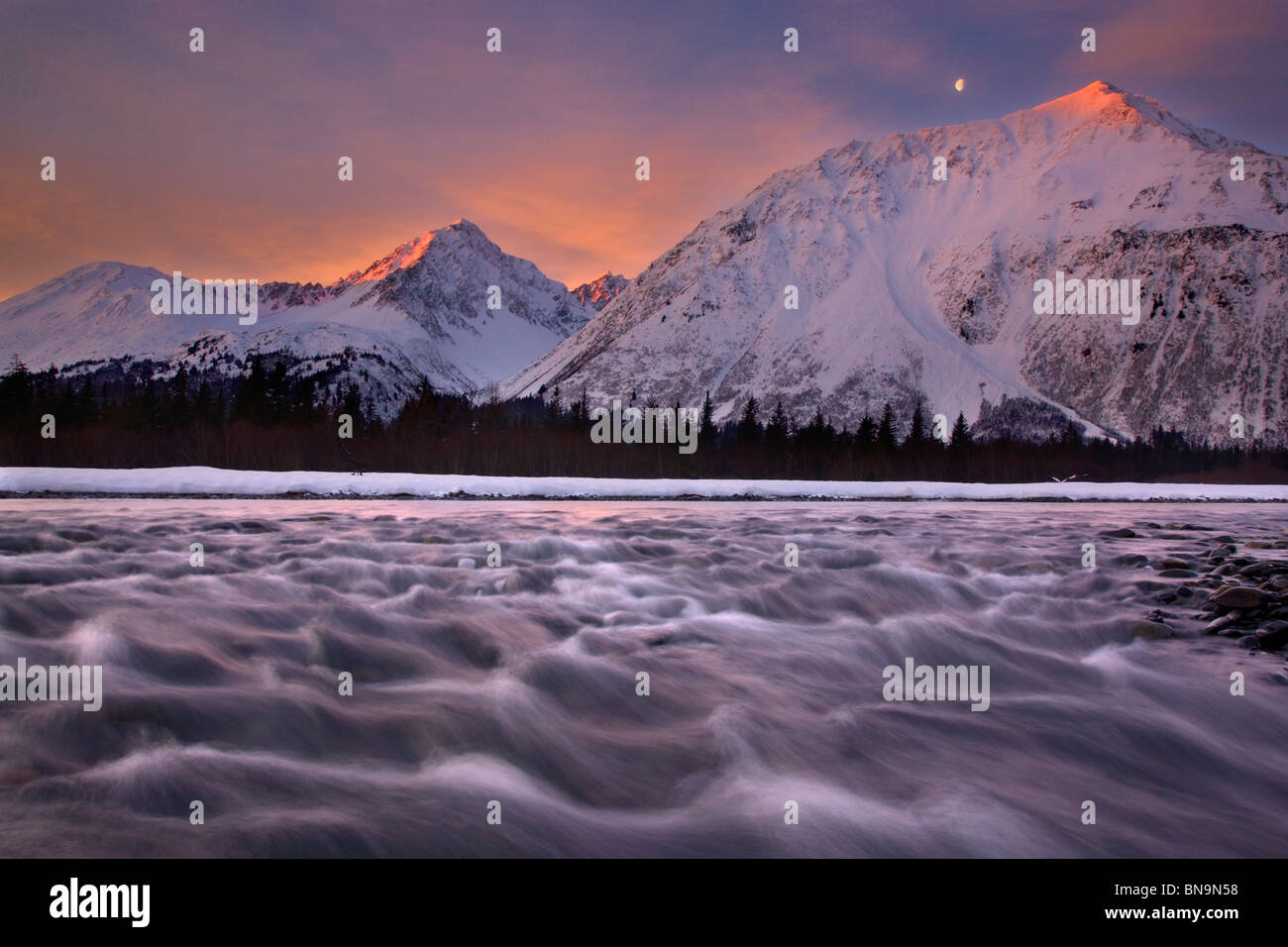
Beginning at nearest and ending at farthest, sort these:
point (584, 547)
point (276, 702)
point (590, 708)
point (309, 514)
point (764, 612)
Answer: point (276, 702), point (590, 708), point (764, 612), point (584, 547), point (309, 514)

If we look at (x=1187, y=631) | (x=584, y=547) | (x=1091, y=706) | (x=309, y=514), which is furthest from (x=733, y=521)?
(x=1091, y=706)

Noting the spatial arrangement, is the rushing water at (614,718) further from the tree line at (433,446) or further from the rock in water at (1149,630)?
the tree line at (433,446)

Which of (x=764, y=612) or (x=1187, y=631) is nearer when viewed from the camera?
(x=1187, y=631)

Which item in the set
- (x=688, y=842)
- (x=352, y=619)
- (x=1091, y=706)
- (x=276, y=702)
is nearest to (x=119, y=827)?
(x=276, y=702)

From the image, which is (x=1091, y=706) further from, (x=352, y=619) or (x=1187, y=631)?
(x=352, y=619)

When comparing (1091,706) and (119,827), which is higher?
(119,827)

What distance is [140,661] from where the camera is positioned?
23.6ft

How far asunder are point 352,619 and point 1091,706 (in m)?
8.64

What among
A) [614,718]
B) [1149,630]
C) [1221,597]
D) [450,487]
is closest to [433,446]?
[450,487]

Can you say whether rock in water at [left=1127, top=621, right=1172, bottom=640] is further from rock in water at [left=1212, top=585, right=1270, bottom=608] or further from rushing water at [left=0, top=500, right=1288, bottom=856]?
rock in water at [left=1212, top=585, right=1270, bottom=608]

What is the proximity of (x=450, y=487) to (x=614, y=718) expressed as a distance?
3627cm

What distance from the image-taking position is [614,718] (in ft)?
21.5

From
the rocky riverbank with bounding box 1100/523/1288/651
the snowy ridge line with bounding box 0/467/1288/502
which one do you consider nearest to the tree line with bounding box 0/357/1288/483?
the snowy ridge line with bounding box 0/467/1288/502
